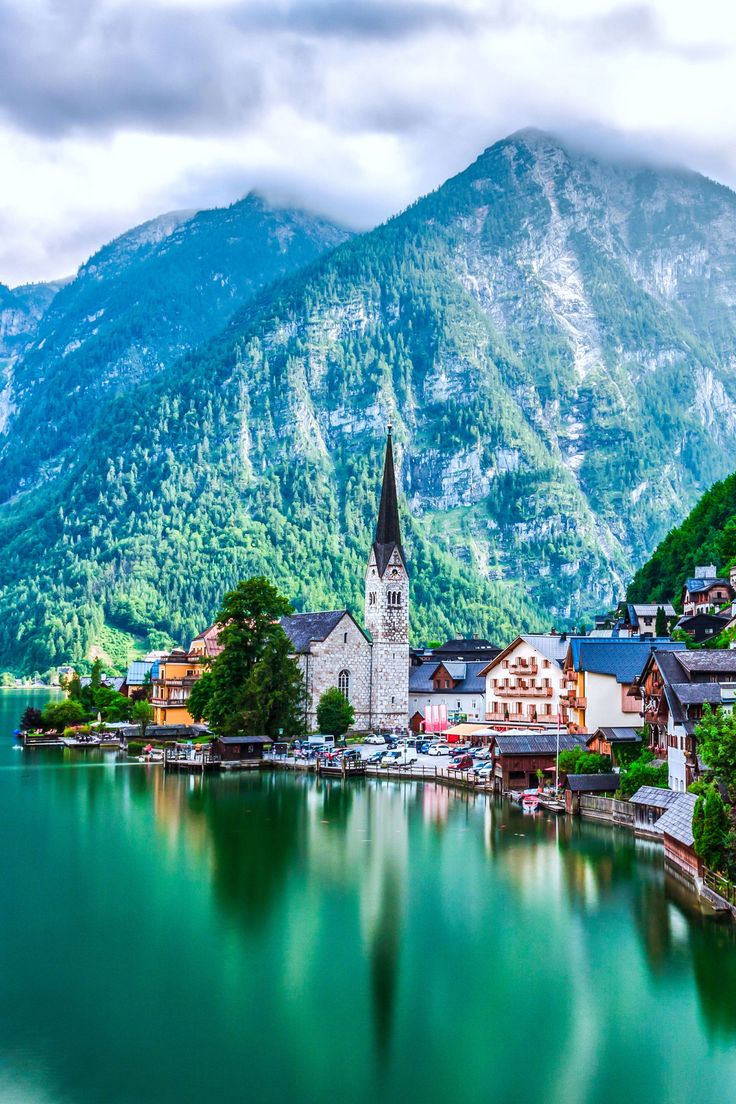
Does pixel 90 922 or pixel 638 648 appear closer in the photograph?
pixel 90 922

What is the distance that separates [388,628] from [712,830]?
245 ft

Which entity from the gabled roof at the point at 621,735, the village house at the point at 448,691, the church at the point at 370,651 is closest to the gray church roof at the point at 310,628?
the church at the point at 370,651

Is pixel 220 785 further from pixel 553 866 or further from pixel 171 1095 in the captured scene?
pixel 171 1095

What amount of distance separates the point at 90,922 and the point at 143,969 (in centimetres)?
660

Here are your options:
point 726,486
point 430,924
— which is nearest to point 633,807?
point 430,924

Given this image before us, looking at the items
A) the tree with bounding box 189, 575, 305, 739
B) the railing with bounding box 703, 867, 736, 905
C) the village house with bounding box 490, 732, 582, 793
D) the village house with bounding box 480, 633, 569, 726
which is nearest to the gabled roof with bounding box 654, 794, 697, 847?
the railing with bounding box 703, 867, 736, 905

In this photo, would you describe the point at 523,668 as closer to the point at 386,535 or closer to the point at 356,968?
the point at 386,535

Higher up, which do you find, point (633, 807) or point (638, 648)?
point (638, 648)

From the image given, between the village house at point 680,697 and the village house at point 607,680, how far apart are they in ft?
39.8

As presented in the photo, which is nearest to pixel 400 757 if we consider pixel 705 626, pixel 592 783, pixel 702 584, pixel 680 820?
pixel 705 626

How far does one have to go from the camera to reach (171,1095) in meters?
29.3

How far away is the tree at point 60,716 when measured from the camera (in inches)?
5039

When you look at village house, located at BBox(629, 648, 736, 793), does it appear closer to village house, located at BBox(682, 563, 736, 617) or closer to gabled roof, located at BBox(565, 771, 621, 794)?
gabled roof, located at BBox(565, 771, 621, 794)

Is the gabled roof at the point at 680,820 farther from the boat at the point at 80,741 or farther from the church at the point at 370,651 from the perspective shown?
the boat at the point at 80,741
